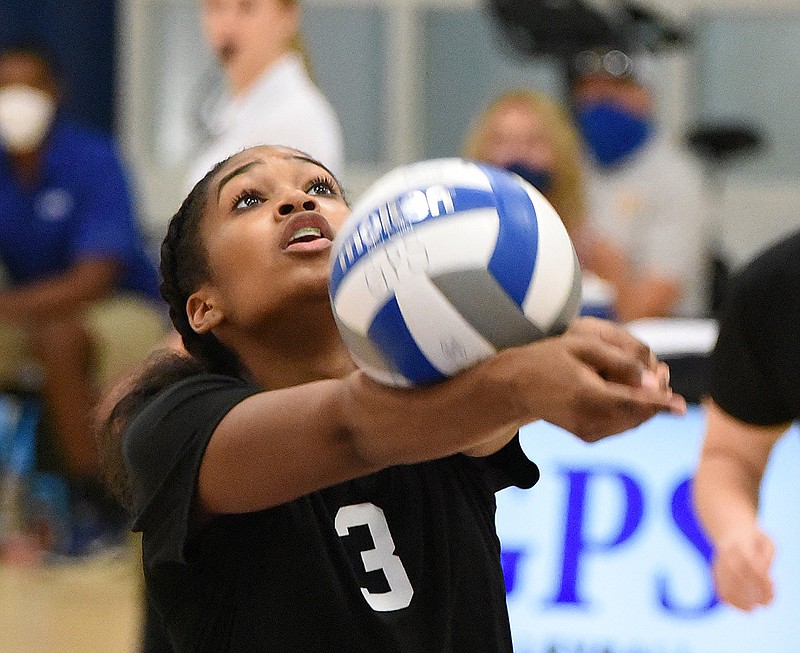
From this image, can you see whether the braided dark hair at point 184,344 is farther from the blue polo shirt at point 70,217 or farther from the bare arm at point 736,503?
the blue polo shirt at point 70,217

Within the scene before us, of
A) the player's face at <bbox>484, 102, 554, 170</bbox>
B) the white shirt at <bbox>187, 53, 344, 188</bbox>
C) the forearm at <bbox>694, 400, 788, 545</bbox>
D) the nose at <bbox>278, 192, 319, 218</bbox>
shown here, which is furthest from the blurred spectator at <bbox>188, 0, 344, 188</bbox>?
the nose at <bbox>278, 192, 319, 218</bbox>

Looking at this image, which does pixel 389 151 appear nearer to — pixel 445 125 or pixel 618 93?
pixel 445 125

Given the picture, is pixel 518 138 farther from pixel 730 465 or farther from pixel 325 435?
pixel 325 435

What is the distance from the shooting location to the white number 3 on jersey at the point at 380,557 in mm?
1636

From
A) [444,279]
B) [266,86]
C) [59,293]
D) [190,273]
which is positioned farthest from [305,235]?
[59,293]

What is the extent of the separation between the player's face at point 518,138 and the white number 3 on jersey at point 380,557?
9.27 ft

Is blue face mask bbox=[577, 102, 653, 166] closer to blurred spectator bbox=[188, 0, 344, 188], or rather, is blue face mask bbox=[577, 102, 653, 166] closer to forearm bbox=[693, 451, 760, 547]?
blurred spectator bbox=[188, 0, 344, 188]

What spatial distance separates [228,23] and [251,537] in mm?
2030

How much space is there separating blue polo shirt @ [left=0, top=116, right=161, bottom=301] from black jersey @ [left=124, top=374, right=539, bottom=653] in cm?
408

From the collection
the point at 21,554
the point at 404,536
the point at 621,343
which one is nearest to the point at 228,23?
the point at 404,536

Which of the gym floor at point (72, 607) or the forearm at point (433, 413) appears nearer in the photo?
the forearm at point (433, 413)

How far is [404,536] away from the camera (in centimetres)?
169

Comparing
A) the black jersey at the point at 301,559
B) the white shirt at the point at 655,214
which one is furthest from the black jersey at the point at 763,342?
the white shirt at the point at 655,214

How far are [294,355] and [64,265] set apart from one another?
13.9ft
